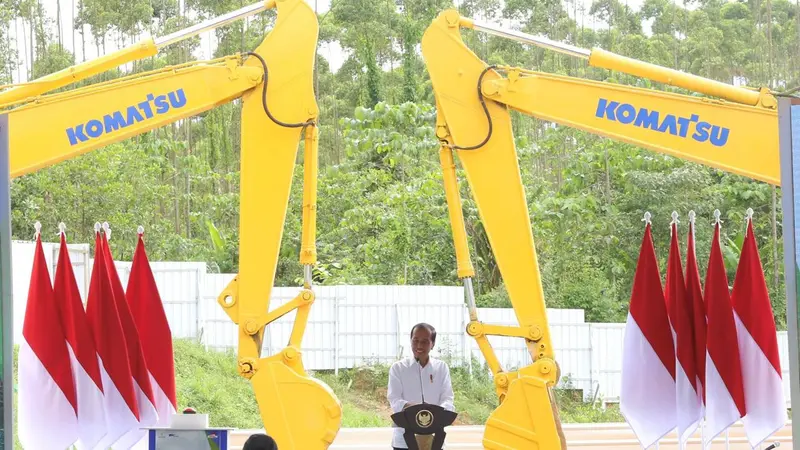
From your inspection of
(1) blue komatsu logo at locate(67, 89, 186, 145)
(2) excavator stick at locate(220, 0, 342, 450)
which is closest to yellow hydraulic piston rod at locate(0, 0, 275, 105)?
(1) blue komatsu logo at locate(67, 89, 186, 145)

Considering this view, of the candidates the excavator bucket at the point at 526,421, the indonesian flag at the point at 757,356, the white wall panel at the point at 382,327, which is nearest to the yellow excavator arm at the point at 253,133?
the excavator bucket at the point at 526,421

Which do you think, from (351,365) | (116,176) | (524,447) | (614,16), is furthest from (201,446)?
(614,16)

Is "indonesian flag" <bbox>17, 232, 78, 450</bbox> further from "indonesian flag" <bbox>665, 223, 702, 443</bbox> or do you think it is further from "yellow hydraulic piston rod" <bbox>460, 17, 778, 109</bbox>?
"indonesian flag" <bbox>665, 223, 702, 443</bbox>

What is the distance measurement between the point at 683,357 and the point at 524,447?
6.67 ft

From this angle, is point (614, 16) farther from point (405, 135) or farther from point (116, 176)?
point (116, 176)

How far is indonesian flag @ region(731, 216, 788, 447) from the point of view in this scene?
8883 millimetres

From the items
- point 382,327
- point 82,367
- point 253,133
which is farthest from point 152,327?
point 382,327

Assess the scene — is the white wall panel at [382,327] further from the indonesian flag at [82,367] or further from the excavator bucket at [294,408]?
the excavator bucket at [294,408]

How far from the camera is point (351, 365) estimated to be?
19859 millimetres

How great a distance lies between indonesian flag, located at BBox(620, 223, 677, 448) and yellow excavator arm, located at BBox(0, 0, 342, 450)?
9.00 ft

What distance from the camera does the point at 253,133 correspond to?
8.09 m

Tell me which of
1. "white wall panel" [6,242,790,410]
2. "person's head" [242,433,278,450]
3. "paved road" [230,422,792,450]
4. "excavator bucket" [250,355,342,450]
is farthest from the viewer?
"white wall panel" [6,242,790,410]

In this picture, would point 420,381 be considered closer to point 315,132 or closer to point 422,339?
point 422,339

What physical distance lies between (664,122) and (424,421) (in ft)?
9.12
